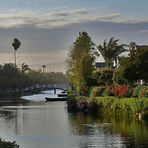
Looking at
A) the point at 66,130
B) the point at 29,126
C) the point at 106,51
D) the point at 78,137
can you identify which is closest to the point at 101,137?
the point at 78,137

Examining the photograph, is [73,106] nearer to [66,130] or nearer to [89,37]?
[66,130]

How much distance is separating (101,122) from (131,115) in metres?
6.62

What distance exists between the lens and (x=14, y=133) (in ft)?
176

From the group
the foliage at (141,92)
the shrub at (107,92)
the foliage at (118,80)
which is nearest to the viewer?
the foliage at (141,92)

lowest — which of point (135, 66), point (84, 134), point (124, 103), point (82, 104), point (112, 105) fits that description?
point (84, 134)

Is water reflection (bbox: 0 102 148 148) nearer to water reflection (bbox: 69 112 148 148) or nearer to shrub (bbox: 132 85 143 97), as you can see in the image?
water reflection (bbox: 69 112 148 148)

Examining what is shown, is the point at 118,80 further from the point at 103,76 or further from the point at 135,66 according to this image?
the point at 103,76

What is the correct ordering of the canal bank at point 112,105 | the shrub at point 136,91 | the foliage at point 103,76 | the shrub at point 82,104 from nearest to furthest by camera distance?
the canal bank at point 112,105, the shrub at point 136,91, the shrub at point 82,104, the foliage at point 103,76

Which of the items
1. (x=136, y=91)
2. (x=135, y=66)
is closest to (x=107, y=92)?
(x=135, y=66)

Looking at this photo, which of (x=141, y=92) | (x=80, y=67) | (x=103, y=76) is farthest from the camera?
(x=80, y=67)

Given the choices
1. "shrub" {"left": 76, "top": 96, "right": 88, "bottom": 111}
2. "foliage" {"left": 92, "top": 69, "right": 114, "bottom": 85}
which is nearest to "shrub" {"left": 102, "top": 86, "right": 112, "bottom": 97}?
"shrub" {"left": 76, "top": 96, "right": 88, "bottom": 111}

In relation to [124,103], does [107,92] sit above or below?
above

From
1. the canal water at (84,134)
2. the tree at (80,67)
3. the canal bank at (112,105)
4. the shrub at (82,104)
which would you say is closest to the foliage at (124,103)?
the canal bank at (112,105)

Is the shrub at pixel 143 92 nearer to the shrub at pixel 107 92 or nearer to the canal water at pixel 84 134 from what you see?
the canal water at pixel 84 134
